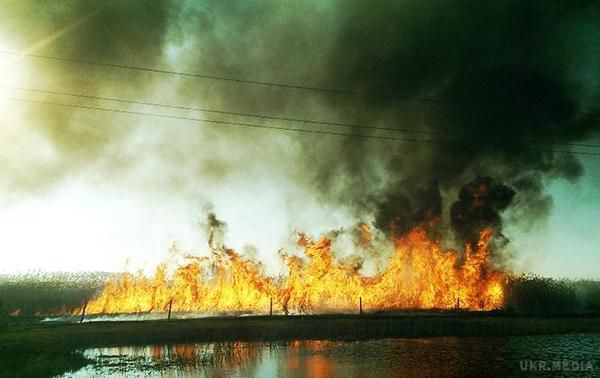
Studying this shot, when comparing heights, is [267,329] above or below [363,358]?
above

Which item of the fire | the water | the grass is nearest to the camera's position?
the water

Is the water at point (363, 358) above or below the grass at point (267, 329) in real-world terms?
below

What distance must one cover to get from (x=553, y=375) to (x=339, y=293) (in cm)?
3158

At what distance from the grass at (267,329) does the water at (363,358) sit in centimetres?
146

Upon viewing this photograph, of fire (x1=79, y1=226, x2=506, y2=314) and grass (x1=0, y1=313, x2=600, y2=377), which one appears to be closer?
grass (x1=0, y1=313, x2=600, y2=377)

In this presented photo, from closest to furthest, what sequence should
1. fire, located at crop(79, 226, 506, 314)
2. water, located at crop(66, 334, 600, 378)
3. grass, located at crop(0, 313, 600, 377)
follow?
water, located at crop(66, 334, 600, 378)
grass, located at crop(0, 313, 600, 377)
fire, located at crop(79, 226, 506, 314)

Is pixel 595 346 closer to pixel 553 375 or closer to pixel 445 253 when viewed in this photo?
pixel 553 375

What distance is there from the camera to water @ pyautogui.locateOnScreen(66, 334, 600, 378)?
2191 cm

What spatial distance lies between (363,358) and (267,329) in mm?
11262

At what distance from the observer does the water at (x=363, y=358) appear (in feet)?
71.9

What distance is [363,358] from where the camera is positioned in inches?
993

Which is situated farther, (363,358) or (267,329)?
(267,329)

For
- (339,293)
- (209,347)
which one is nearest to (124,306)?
(209,347)

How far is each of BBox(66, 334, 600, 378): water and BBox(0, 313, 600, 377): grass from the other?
1.46 meters
